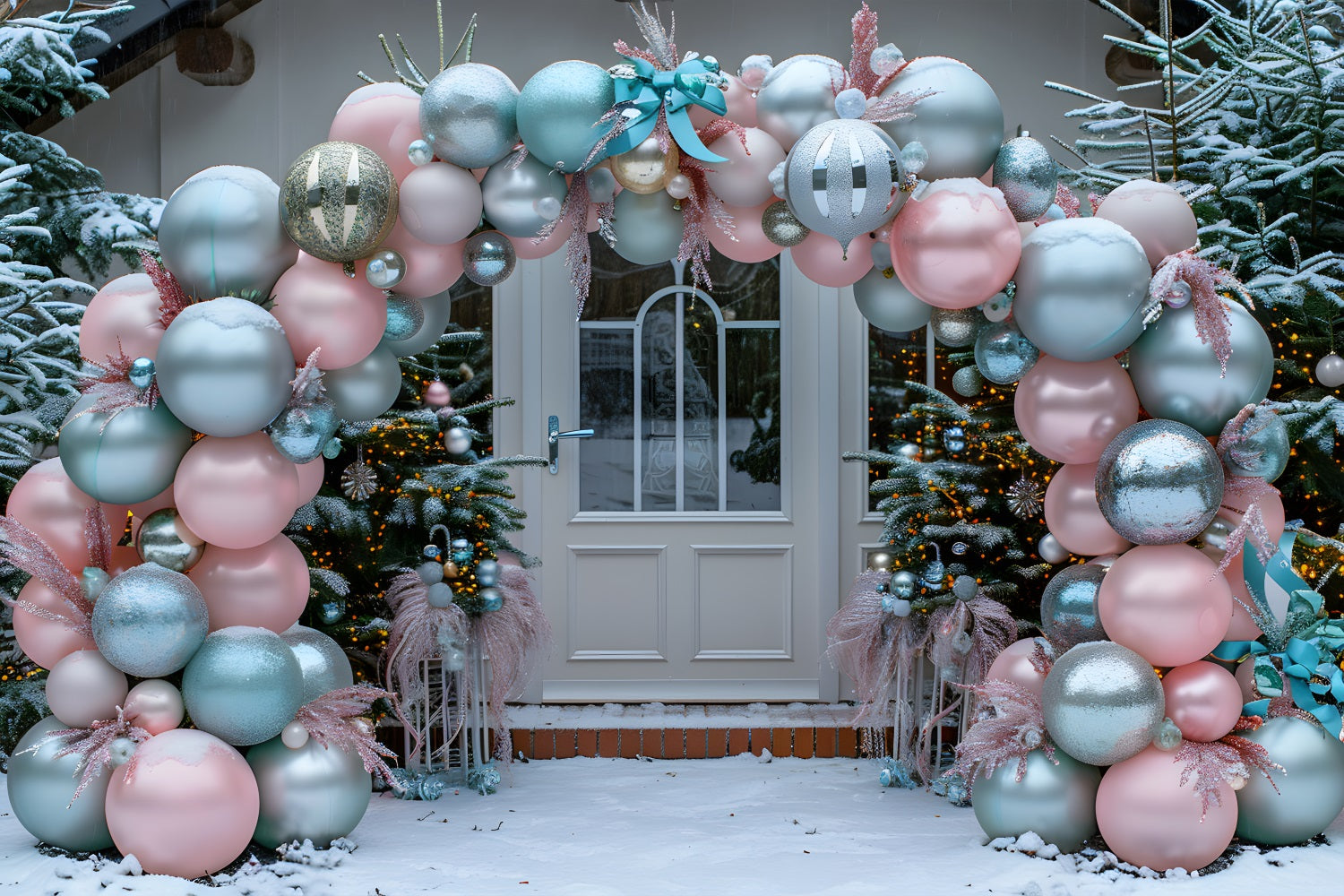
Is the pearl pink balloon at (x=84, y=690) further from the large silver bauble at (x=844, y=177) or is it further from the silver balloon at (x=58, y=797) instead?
the large silver bauble at (x=844, y=177)

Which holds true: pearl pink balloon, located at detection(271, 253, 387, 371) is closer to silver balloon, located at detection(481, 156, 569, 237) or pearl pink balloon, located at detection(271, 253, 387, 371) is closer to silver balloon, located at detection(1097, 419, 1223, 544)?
silver balloon, located at detection(481, 156, 569, 237)

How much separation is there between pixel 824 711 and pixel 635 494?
1096 mm

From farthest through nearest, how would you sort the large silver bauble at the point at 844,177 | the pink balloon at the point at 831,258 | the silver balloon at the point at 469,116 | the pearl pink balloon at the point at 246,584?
the pink balloon at the point at 831,258 → the pearl pink balloon at the point at 246,584 → the silver balloon at the point at 469,116 → the large silver bauble at the point at 844,177

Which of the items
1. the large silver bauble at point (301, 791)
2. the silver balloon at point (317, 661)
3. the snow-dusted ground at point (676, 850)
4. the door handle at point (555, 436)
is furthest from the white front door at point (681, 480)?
the large silver bauble at point (301, 791)

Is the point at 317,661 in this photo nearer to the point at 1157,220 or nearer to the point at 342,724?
the point at 342,724

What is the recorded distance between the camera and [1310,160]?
3.00m

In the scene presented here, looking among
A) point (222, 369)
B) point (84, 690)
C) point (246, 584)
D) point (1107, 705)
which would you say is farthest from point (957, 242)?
point (84, 690)

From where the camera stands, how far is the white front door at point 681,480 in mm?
4258

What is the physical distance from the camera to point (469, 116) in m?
2.37

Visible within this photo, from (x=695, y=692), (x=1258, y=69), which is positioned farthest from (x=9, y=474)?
(x=1258, y=69)

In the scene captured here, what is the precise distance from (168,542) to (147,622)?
0.20 meters

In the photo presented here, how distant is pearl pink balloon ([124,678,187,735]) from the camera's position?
7.74 ft

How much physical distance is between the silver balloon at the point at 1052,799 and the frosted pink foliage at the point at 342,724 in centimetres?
141

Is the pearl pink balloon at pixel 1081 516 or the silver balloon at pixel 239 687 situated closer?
the silver balloon at pixel 239 687
